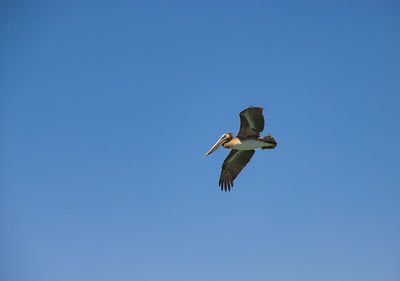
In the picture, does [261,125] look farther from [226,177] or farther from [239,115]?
[226,177]

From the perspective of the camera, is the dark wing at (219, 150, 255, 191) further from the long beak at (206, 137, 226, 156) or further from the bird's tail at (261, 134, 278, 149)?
the bird's tail at (261, 134, 278, 149)

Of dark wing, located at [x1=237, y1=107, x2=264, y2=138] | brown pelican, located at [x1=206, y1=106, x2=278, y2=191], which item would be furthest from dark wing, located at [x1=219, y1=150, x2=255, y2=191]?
dark wing, located at [x1=237, y1=107, x2=264, y2=138]

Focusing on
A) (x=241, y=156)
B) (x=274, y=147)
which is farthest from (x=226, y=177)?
(x=274, y=147)

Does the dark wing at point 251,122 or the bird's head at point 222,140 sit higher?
the bird's head at point 222,140

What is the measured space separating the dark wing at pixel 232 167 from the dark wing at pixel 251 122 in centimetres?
193

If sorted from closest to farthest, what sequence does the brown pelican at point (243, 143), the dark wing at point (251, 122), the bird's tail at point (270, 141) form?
1. the dark wing at point (251, 122)
2. the brown pelican at point (243, 143)
3. the bird's tail at point (270, 141)

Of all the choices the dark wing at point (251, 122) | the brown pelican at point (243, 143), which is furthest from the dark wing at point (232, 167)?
the dark wing at point (251, 122)

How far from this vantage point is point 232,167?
1964cm

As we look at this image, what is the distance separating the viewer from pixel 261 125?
54.9 ft

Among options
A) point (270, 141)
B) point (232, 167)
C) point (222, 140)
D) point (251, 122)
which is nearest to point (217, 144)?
point (222, 140)

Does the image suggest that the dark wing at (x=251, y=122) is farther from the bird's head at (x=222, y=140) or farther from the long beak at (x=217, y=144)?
the long beak at (x=217, y=144)

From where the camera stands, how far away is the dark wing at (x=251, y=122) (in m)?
15.9

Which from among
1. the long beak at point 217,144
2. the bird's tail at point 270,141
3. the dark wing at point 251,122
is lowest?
the bird's tail at point 270,141

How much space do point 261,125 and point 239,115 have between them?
4.19 ft
